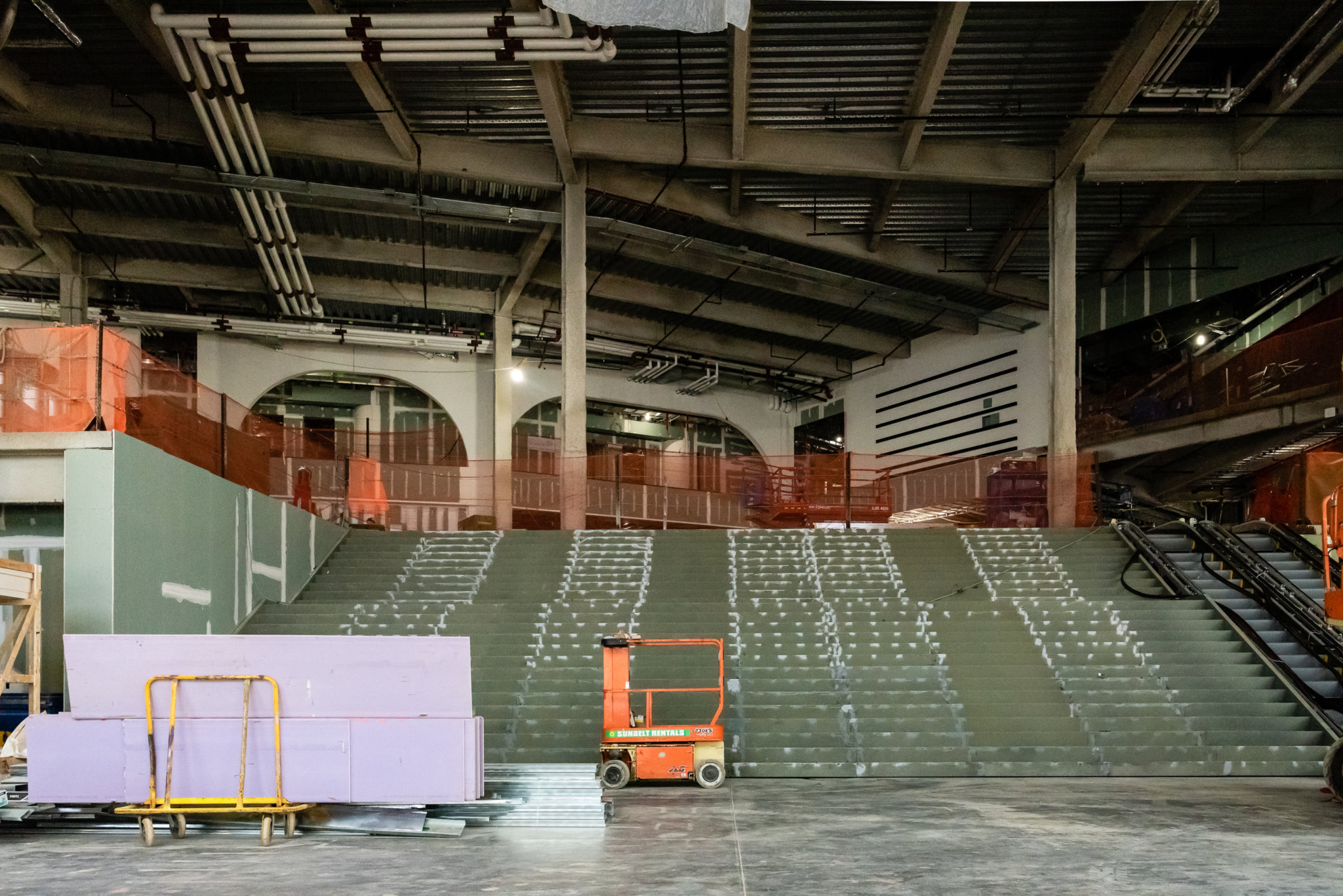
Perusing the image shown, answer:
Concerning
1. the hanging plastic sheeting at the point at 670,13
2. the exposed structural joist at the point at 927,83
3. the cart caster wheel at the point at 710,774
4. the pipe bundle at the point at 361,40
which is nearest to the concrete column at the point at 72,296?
the pipe bundle at the point at 361,40

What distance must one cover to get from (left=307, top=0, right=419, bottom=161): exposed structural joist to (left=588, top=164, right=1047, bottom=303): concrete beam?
3736 mm

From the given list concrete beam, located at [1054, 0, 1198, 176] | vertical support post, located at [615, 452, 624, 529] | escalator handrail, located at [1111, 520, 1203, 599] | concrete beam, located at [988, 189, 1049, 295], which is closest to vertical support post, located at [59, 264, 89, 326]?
vertical support post, located at [615, 452, 624, 529]

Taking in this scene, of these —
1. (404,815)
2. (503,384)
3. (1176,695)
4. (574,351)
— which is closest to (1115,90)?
(1176,695)

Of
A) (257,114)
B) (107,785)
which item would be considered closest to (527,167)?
(257,114)

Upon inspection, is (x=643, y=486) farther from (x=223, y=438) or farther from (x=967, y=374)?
(x=967, y=374)

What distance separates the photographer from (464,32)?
1559cm

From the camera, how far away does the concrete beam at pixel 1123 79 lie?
1641 cm

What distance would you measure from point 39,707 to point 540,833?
5231 mm

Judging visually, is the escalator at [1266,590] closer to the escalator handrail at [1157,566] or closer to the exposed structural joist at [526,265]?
the escalator handrail at [1157,566]

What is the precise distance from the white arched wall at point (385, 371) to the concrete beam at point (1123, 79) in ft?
56.7

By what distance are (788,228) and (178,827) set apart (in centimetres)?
1855

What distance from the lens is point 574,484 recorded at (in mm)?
20766

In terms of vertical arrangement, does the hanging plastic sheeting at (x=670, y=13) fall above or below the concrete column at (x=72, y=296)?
below

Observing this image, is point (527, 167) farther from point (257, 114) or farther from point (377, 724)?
point (377, 724)
